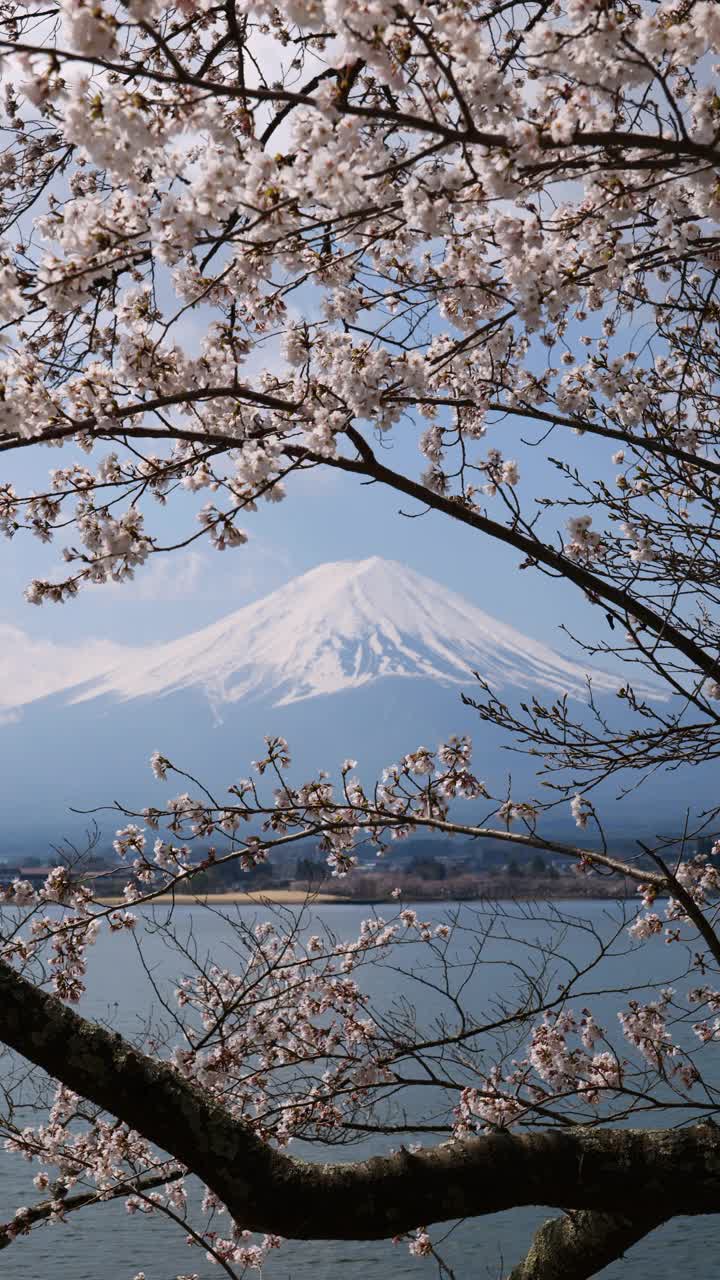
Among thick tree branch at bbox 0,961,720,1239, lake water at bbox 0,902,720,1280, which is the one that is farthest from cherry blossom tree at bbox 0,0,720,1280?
lake water at bbox 0,902,720,1280

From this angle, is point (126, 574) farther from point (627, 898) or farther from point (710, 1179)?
point (710, 1179)

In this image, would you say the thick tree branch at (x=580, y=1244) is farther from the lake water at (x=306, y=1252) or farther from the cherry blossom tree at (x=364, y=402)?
the lake water at (x=306, y=1252)

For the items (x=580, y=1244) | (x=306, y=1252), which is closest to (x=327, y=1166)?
(x=580, y=1244)

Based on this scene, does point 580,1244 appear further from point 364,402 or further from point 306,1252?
point 306,1252

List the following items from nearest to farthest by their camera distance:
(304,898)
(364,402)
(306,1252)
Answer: (364,402)
(304,898)
(306,1252)

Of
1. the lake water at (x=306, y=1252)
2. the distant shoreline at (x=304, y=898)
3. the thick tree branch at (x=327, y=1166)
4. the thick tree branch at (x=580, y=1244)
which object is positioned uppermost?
the distant shoreline at (x=304, y=898)

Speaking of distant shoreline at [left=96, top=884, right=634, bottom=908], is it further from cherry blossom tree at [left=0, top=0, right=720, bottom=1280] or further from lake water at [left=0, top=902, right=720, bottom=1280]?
lake water at [left=0, top=902, right=720, bottom=1280]

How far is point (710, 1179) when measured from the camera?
322cm

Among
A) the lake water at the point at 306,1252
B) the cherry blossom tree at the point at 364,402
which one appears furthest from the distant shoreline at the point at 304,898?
the lake water at the point at 306,1252

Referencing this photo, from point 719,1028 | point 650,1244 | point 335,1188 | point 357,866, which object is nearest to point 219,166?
point 335,1188

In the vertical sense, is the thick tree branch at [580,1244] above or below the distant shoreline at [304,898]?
below

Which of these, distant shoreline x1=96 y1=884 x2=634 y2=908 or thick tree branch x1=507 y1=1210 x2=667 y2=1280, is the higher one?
distant shoreline x1=96 y1=884 x2=634 y2=908

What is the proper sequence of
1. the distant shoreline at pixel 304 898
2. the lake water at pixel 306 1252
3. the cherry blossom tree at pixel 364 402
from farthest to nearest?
the lake water at pixel 306 1252 < the distant shoreline at pixel 304 898 < the cherry blossom tree at pixel 364 402

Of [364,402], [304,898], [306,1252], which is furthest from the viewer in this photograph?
[306,1252]
